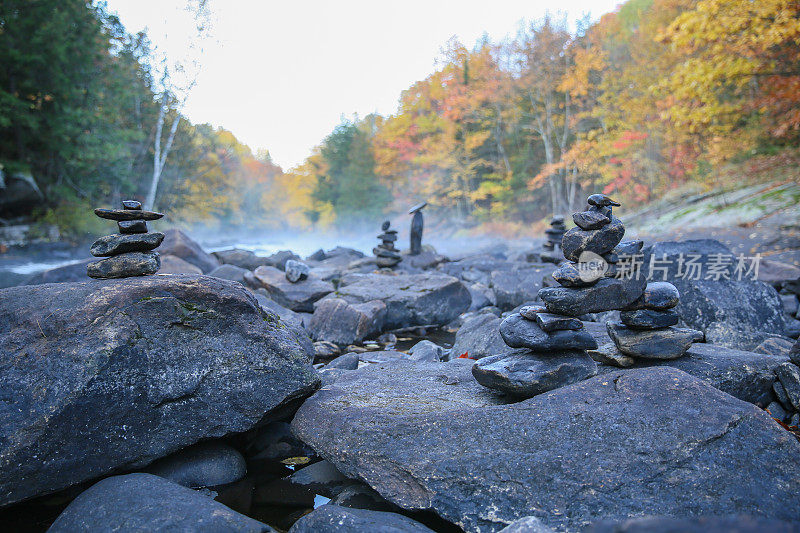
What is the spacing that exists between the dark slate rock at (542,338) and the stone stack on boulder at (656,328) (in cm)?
40

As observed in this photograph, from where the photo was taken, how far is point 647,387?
110 inches

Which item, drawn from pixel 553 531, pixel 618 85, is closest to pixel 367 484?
pixel 553 531

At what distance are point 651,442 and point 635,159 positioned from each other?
23.7 meters

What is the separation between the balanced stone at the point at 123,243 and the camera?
3.86 m

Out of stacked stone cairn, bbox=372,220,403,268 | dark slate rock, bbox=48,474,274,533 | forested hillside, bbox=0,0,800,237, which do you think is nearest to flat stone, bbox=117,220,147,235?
dark slate rock, bbox=48,474,274,533

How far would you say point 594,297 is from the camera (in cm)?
332

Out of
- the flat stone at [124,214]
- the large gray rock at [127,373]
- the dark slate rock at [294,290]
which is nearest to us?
the large gray rock at [127,373]

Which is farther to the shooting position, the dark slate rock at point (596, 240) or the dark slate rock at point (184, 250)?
the dark slate rock at point (184, 250)

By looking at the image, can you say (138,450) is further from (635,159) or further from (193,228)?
(193,228)

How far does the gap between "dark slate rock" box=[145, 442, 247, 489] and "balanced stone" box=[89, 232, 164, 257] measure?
191 centimetres

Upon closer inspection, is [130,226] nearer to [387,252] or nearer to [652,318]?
[652,318]

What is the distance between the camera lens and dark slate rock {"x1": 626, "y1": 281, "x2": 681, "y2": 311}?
11.3 feet

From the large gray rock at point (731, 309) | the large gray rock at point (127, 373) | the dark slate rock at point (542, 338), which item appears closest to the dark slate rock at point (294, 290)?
the large gray rock at point (127, 373)

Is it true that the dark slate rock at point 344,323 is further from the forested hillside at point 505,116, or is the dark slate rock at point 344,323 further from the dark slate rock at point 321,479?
the forested hillside at point 505,116
